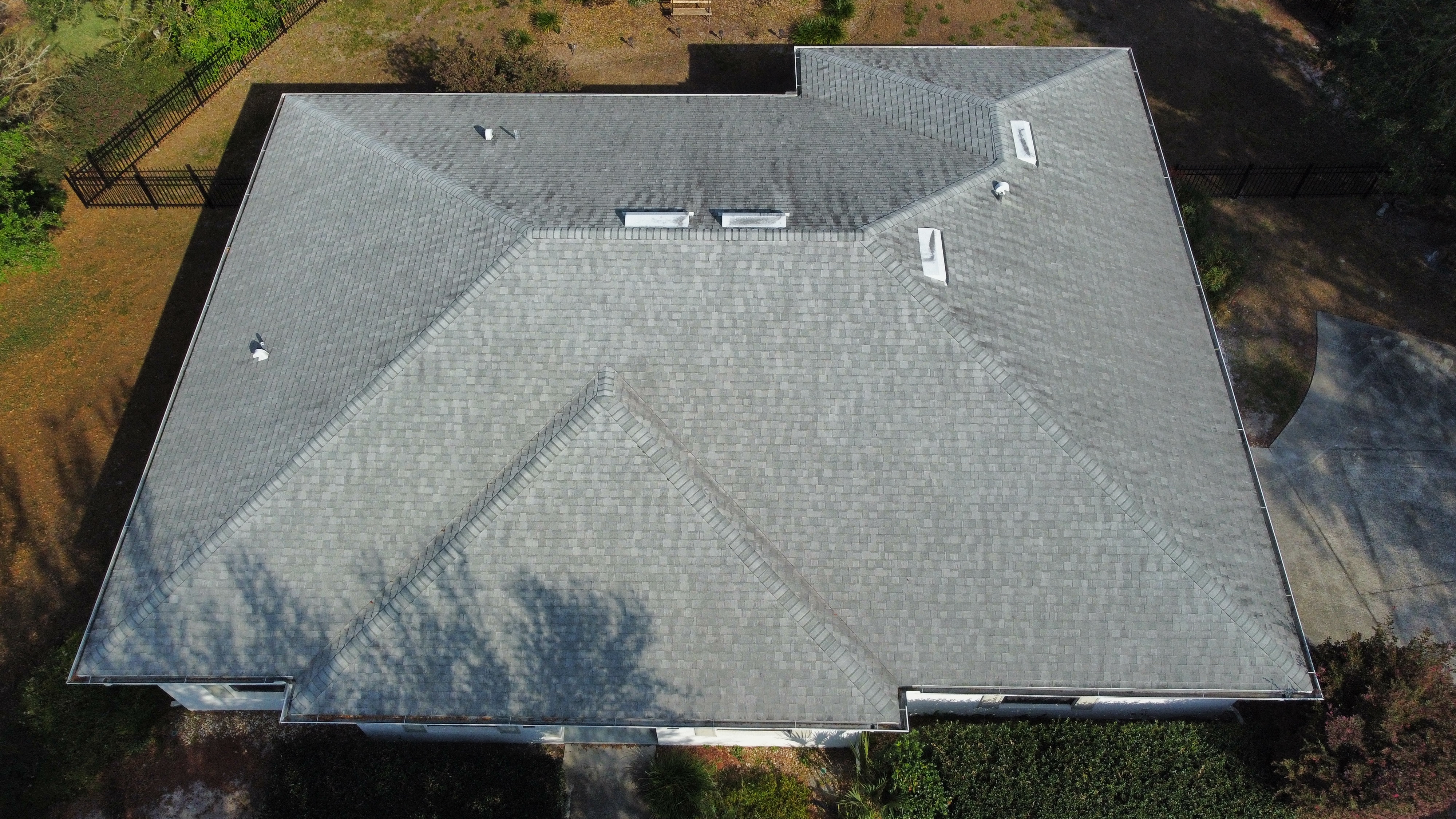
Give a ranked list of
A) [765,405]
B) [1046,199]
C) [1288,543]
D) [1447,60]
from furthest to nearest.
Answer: [1447,60] < [1288,543] < [1046,199] < [765,405]

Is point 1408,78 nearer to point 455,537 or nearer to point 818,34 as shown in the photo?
point 818,34

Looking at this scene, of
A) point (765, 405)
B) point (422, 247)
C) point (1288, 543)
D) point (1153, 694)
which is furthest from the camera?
point (1288, 543)

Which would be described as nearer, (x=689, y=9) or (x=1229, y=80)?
(x=1229, y=80)

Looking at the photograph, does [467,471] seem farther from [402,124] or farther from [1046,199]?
[1046,199]

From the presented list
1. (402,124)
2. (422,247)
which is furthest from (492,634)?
(402,124)

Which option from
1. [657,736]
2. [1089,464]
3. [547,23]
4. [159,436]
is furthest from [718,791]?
[547,23]

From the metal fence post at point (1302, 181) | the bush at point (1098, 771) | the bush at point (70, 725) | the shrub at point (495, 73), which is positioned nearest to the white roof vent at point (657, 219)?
the shrub at point (495, 73)
